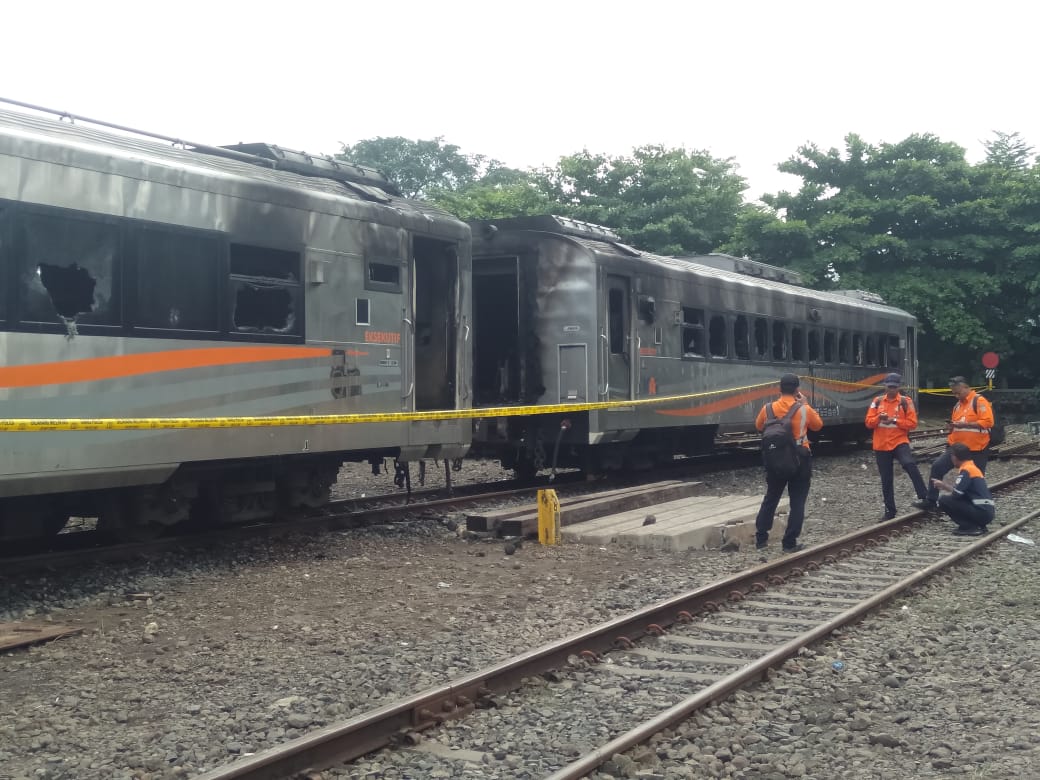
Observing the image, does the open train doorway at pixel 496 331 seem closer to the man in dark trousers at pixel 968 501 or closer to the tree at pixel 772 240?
the man in dark trousers at pixel 968 501

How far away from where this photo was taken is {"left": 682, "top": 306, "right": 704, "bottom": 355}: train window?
15773 mm

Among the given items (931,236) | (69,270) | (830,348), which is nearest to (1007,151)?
(931,236)

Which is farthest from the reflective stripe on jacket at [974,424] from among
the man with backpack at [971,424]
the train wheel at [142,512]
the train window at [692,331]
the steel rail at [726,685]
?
the train wheel at [142,512]

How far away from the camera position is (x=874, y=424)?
1214 cm

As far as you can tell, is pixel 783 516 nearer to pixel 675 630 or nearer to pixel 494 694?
pixel 675 630

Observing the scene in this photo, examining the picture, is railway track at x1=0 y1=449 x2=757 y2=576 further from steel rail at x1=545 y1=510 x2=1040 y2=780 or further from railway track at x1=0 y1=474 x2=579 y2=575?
steel rail at x1=545 y1=510 x2=1040 y2=780

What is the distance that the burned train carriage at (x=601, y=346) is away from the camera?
1366 centimetres

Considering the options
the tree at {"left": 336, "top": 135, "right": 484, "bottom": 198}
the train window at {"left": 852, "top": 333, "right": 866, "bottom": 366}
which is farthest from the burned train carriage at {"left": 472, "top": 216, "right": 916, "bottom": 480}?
the tree at {"left": 336, "top": 135, "right": 484, "bottom": 198}

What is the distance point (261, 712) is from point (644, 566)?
4618 mm

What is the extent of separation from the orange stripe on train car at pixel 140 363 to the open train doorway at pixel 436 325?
1961mm

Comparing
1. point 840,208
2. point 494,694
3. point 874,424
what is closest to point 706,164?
point 840,208

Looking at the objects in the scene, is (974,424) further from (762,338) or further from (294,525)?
(294,525)

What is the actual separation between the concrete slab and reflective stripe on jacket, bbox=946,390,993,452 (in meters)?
2.03

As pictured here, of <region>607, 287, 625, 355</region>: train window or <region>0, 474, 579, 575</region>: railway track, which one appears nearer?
<region>0, 474, 579, 575</region>: railway track
